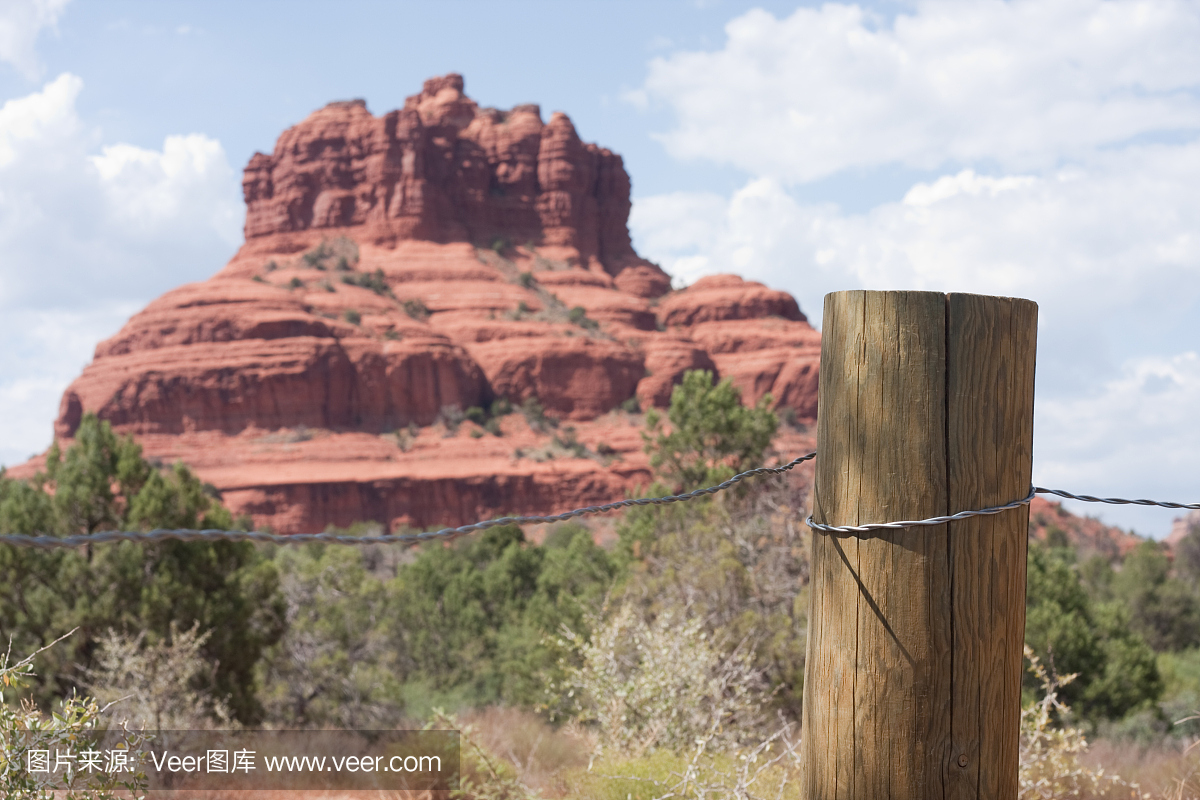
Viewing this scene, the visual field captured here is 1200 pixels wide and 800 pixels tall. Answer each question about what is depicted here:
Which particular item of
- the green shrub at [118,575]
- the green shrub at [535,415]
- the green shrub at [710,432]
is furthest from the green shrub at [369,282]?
the green shrub at [118,575]

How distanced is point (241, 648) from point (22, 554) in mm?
3097

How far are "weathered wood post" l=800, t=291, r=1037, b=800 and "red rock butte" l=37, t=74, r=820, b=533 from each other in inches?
2160

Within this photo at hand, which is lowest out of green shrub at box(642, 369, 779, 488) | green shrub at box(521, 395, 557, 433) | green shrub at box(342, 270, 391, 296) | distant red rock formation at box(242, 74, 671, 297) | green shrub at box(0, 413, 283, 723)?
green shrub at box(0, 413, 283, 723)

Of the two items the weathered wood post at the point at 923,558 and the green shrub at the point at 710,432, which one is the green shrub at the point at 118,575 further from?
the weathered wood post at the point at 923,558

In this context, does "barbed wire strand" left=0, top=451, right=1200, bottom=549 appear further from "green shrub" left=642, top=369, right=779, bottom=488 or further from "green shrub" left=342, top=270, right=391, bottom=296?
"green shrub" left=342, top=270, right=391, bottom=296

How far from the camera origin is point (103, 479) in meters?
12.4

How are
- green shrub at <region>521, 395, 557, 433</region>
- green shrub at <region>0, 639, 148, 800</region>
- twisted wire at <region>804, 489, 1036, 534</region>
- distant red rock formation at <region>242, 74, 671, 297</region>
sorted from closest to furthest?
twisted wire at <region>804, 489, 1036, 534</region>
green shrub at <region>0, 639, 148, 800</region>
green shrub at <region>521, 395, 557, 433</region>
distant red rock formation at <region>242, 74, 671, 297</region>

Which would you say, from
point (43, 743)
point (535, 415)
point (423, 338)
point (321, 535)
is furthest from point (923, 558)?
point (423, 338)

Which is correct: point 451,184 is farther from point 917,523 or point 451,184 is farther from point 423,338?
point 917,523

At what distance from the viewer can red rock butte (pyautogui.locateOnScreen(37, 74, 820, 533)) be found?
58906 millimetres

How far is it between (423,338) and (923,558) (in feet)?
214

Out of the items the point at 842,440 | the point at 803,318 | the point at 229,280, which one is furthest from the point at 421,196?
the point at 842,440

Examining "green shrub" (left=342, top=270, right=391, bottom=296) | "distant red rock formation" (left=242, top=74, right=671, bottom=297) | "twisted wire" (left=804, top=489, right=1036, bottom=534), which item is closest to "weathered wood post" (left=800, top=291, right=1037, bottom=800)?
"twisted wire" (left=804, top=489, right=1036, bottom=534)

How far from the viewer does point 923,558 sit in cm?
168
